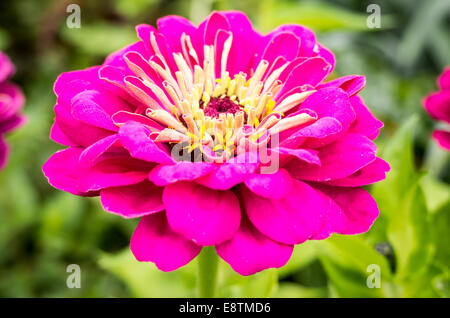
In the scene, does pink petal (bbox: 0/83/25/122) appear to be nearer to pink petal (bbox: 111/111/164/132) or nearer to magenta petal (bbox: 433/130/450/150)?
pink petal (bbox: 111/111/164/132)

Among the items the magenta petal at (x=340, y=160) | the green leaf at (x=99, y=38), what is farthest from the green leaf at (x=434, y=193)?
the green leaf at (x=99, y=38)

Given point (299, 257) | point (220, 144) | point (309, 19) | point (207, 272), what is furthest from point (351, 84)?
point (309, 19)

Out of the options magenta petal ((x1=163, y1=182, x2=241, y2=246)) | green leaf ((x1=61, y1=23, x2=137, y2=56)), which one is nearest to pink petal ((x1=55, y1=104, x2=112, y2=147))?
magenta petal ((x1=163, y1=182, x2=241, y2=246))

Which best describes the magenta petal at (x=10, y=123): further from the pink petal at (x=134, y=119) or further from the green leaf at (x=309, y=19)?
the green leaf at (x=309, y=19)

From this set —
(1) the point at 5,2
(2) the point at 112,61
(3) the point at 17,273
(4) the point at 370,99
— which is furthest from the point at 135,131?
(1) the point at 5,2

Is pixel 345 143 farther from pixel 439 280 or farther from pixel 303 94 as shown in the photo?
pixel 439 280
